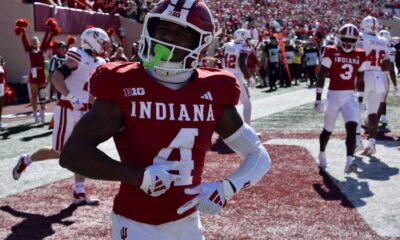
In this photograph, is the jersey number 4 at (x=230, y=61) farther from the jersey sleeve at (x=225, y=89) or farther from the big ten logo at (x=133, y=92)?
the big ten logo at (x=133, y=92)

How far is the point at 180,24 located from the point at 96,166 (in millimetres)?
641

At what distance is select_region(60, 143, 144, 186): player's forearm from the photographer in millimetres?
2234

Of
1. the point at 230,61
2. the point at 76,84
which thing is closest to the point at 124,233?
the point at 76,84

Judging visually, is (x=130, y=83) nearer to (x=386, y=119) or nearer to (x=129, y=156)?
(x=129, y=156)

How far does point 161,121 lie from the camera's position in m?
2.36

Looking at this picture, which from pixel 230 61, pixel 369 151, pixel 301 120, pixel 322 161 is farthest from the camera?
pixel 301 120

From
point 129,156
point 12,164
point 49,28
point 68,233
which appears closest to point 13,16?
point 49,28

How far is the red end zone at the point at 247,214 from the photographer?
503 cm

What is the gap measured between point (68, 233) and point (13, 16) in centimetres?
1398

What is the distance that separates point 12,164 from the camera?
7.98 m

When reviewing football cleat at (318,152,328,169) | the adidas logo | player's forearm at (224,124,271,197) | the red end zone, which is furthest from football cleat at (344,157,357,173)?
the adidas logo

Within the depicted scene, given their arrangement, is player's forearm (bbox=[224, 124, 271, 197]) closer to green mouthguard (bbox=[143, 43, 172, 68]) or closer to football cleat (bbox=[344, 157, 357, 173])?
green mouthguard (bbox=[143, 43, 172, 68])

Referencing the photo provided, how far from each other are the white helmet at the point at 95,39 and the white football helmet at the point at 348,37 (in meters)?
2.89

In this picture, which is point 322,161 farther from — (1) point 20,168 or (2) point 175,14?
(2) point 175,14
